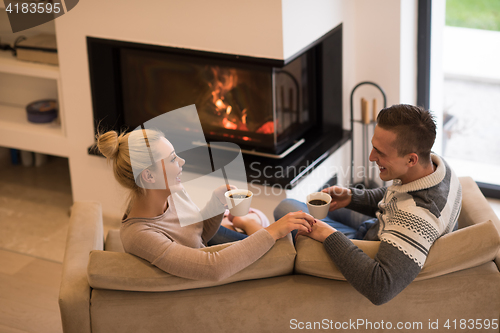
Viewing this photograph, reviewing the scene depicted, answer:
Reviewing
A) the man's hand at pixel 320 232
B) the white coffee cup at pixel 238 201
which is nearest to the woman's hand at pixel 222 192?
the white coffee cup at pixel 238 201

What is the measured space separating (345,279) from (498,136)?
2354 mm

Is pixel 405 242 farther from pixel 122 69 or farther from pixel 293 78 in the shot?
pixel 122 69

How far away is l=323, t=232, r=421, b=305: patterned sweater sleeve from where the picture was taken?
4.82 ft

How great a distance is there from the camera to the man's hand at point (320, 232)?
1611 mm

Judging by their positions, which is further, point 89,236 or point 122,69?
point 122,69

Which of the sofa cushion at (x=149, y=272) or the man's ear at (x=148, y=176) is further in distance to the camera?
the man's ear at (x=148, y=176)

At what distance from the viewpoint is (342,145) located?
3092 mm

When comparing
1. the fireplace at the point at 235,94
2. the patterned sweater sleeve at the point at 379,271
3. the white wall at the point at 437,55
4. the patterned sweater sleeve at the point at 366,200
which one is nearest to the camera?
the patterned sweater sleeve at the point at 379,271

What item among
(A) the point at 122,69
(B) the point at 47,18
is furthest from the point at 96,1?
(B) the point at 47,18

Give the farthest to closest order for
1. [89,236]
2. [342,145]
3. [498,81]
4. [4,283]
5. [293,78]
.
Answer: [498,81], [342,145], [293,78], [4,283], [89,236]

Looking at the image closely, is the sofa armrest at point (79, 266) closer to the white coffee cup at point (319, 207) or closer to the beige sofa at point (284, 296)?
the beige sofa at point (284, 296)

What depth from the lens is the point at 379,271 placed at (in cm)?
148

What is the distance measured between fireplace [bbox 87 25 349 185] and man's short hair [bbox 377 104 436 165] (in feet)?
3.34

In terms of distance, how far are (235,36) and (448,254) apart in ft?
4.69
